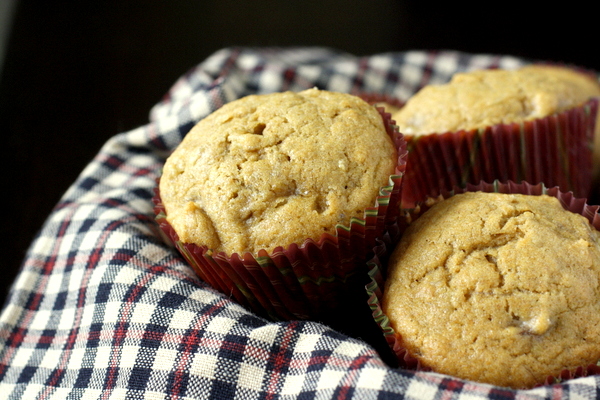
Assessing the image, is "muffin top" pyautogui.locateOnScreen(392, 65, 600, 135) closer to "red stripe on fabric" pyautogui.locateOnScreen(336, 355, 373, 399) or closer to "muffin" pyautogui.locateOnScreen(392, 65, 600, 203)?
"muffin" pyautogui.locateOnScreen(392, 65, 600, 203)

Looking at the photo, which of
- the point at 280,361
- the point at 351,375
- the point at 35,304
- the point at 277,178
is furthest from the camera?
the point at 35,304

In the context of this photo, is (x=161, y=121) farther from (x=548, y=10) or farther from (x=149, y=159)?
(x=548, y=10)

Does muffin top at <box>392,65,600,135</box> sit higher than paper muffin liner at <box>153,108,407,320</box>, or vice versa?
muffin top at <box>392,65,600,135</box>

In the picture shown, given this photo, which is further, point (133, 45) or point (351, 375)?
point (133, 45)

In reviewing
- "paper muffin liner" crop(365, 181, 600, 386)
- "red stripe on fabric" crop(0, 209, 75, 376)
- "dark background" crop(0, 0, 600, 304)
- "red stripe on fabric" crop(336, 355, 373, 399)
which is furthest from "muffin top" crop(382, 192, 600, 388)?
"dark background" crop(0, 0, 600, 304)

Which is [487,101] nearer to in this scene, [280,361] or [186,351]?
[280,361]

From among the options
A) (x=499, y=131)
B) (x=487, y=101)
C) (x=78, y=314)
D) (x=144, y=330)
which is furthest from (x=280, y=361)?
(x=487, y=101)
